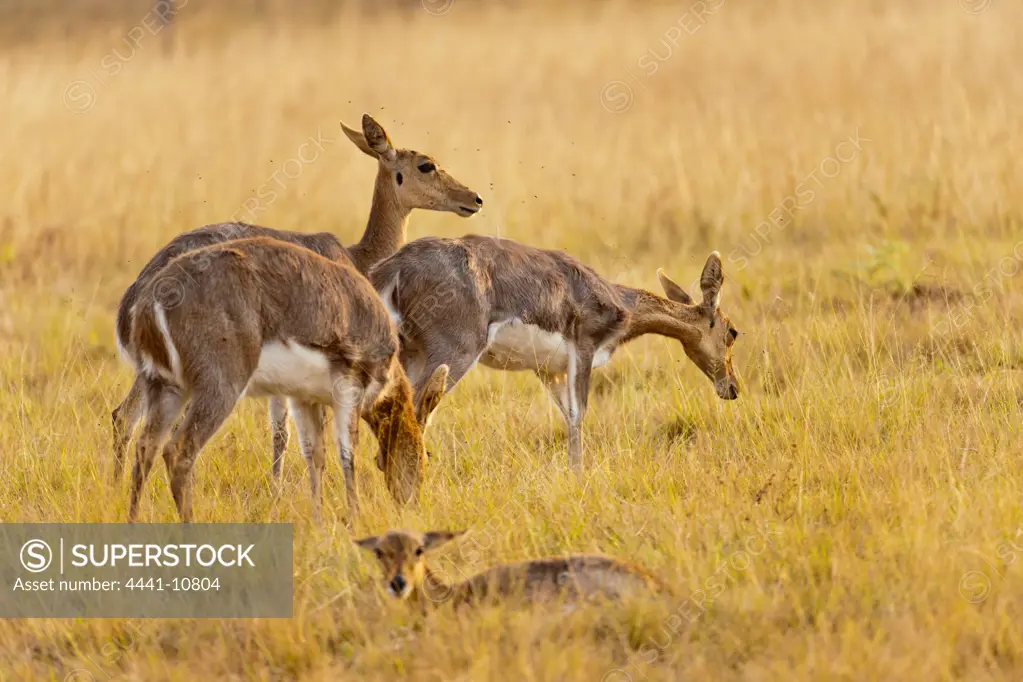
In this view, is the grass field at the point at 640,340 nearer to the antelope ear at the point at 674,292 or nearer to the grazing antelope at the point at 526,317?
the grazing antelope at the point at 526,317

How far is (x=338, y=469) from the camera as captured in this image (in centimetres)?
781

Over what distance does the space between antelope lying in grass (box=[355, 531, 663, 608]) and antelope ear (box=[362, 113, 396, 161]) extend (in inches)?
192

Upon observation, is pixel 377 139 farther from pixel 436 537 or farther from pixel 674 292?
pixel 436 537

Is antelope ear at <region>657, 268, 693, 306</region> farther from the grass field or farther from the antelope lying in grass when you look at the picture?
the antelope lying in grass

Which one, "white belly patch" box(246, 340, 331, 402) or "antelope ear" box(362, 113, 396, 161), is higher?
"antelope ear" box(362, 113, 396, 161)

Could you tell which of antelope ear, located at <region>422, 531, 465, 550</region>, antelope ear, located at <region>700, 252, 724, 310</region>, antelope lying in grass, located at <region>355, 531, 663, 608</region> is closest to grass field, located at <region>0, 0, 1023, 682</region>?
antelope lying in grass, located at <region>355, 531, 663, 608</region>

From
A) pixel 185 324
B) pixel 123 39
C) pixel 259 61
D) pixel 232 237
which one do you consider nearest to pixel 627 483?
pixel 185 324

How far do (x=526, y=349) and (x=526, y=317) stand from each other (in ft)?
0.70

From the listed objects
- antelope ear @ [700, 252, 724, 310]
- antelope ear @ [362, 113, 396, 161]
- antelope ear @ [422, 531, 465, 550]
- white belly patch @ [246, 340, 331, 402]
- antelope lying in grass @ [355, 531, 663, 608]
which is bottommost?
antelope lying in grass @ [355, 531, 663, 608]

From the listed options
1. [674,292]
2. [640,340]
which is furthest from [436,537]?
[640,340]

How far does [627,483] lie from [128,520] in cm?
237

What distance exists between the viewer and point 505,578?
5430mm

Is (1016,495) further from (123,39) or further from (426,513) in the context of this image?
(123,39)

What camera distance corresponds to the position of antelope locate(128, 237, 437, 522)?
6273mm
